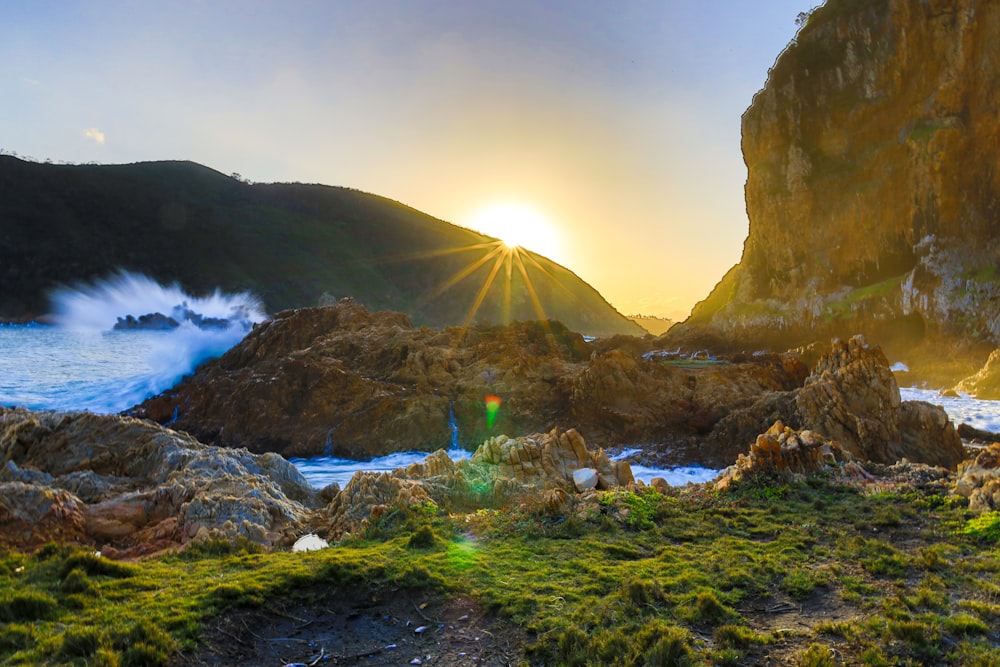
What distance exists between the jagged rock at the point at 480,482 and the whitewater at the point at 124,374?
19.5 feet

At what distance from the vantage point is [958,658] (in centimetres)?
584

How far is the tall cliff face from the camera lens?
47.7 m

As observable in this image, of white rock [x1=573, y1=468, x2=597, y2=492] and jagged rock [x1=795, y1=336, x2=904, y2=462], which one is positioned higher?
jagged rock [x1=795, y1=336, x2=904, y2=462]

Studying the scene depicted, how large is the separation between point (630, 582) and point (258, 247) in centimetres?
13704

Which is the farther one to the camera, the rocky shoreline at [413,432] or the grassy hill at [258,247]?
the grassy hill at [258,247]

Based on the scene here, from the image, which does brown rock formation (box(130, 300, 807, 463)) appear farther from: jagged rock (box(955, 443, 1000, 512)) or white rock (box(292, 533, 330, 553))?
white rock (box(292, 533, 330, 553))

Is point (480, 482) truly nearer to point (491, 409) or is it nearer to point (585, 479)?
point (585, 479)

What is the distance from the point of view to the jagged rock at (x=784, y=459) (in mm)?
14394

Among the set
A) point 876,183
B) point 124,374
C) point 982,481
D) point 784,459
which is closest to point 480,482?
point 784,459

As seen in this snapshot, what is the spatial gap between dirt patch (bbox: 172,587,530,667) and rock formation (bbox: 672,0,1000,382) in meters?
46.2

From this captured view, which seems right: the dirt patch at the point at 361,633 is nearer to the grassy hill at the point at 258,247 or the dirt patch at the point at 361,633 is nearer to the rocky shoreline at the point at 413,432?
the rocky shoreline at the point at 413,432

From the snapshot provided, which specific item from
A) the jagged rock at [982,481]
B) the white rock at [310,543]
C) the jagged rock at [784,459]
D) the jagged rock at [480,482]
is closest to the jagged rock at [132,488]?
the white rock at [310,543]

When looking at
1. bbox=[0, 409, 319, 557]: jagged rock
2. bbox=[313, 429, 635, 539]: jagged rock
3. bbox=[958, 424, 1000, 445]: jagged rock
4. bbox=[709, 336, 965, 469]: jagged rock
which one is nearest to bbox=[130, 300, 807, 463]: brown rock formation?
bbox=[709, 336, 965, 469]: jagged rock

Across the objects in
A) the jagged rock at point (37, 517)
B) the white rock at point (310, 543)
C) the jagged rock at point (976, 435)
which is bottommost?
the white rock at point (310, 543)
